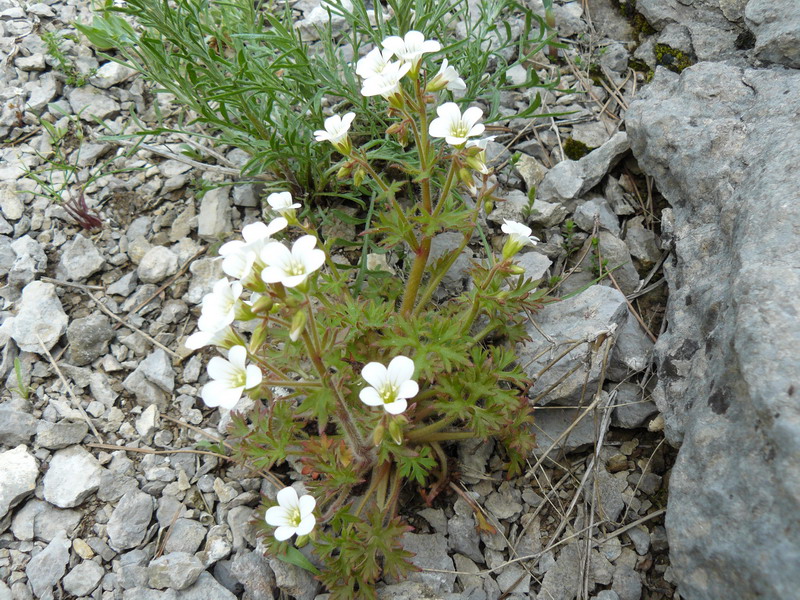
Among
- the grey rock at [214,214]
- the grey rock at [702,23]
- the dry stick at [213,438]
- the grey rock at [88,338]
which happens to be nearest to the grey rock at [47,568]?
the dry stick at [213,438]

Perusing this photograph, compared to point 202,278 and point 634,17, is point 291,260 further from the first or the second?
point 634,17

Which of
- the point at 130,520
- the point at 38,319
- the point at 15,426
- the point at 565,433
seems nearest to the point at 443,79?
the point at 565,433

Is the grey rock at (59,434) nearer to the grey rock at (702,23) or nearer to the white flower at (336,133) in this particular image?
the white flower at (336,133)

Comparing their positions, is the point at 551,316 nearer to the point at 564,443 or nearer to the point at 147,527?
the point at 564,443

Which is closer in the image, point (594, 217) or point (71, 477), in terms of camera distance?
point (71, 477)

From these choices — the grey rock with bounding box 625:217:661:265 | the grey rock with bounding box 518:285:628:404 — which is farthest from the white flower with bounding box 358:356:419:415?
the grey rock with bounding box 625:217:661:265

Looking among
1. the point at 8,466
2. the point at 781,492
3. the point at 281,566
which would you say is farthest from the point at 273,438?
the point at 781,492

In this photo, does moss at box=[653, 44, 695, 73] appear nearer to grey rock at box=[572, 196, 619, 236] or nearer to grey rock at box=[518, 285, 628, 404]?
grey rock at box=[572, 196, 619, 236]
